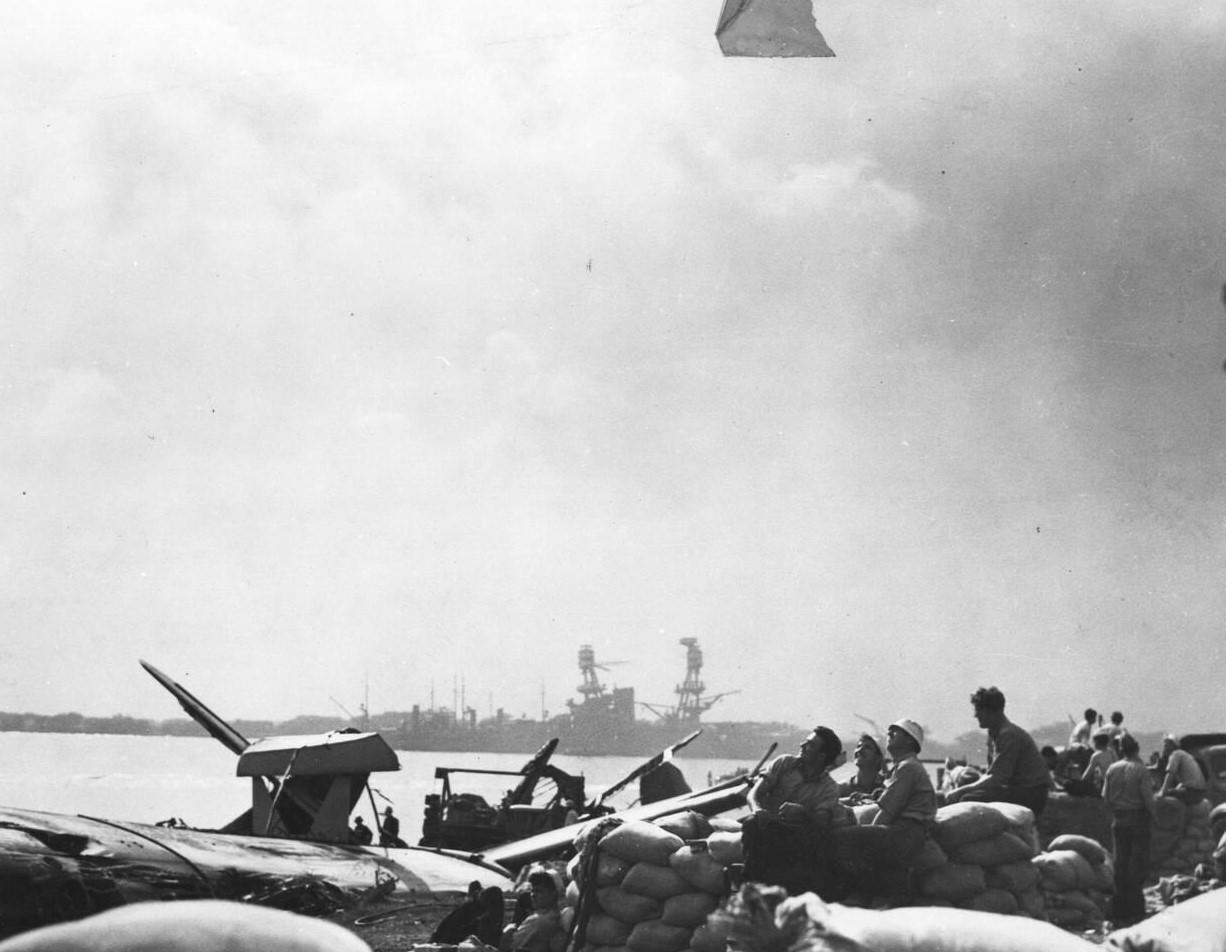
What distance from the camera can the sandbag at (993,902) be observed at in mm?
5422

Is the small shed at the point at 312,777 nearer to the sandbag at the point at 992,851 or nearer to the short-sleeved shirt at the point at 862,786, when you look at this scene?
the short-sleeved shirt at the point at 862,786

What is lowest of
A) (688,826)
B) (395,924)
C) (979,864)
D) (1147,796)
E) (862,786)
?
(395,924)

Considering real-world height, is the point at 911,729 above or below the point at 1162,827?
above

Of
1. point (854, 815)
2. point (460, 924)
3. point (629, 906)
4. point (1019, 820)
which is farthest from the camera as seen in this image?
point (460, 924)

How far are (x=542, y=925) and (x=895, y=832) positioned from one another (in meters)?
2.39

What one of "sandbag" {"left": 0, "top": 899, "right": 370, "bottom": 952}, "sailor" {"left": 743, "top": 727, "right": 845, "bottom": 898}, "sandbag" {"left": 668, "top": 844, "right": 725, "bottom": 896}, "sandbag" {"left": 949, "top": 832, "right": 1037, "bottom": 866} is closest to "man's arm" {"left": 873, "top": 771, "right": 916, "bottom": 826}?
"sailor" {"left": 743, "top": 727, "right": 845, "bottom": 898}

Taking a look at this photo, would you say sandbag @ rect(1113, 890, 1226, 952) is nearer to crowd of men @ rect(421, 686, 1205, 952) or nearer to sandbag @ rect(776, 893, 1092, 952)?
sandbag @ rect(776, 893, 1092, 952)

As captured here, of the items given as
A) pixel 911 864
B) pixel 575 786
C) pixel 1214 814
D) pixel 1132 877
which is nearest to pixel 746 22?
pixel 911 864

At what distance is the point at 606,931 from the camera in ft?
19.5

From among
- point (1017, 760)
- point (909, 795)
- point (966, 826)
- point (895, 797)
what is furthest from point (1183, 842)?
point (895, 797)

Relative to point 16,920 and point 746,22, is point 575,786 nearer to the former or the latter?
point 16,920

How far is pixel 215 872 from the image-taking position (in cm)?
857

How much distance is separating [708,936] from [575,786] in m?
13.2

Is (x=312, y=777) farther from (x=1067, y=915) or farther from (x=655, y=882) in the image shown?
(x=1067, y=915)
